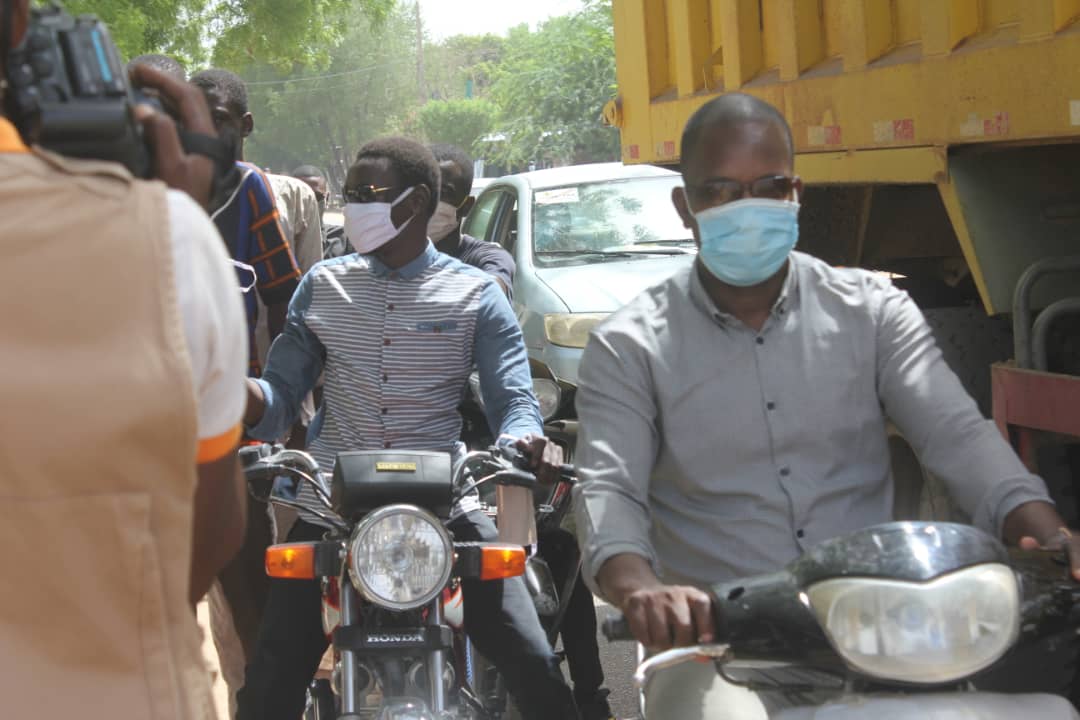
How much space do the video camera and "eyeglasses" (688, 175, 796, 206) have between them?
1524 mm

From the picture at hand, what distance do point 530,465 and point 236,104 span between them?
2501mm

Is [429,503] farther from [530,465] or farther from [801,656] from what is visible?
[801,656]

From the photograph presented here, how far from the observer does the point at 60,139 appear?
154 centimetres

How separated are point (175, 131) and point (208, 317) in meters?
0.25

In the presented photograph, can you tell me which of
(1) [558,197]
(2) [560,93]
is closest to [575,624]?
(1) [558,197]

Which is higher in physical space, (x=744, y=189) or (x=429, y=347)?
(x=744, y=189)

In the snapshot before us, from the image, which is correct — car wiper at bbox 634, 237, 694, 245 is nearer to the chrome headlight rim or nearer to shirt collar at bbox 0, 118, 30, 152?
the chrome headlight rim

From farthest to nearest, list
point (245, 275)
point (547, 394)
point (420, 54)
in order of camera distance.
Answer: point (420, 54)
point (547, 394)
point (245, 275)

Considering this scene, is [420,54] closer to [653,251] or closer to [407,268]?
[653,251]

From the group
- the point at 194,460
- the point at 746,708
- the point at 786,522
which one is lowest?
the point at 746,708

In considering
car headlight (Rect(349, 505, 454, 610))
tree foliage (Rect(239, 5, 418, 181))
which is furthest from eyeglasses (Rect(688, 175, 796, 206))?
tree foliage (Rect(239, 5, 418, 181))

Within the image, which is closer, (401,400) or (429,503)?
(429,503)

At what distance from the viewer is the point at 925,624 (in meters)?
1.94

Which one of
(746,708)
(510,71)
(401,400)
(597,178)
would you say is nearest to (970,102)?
(401,400)
